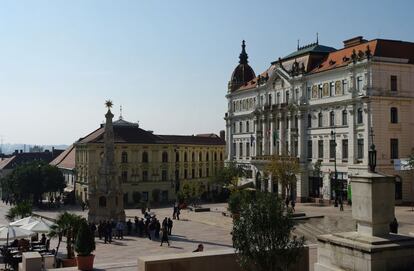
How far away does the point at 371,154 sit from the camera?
49.5ft

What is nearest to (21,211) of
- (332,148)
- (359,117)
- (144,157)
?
(359,117)

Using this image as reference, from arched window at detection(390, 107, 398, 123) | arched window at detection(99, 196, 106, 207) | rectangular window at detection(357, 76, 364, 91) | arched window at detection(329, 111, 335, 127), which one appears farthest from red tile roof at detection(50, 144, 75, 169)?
arched window at detection(390, 107, 398, 123)

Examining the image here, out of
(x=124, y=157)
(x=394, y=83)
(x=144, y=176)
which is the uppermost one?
(x=394, y=83)

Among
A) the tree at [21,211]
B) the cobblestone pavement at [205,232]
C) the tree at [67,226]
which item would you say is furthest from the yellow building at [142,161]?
the tree at [67,226]

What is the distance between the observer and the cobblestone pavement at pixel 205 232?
26750 mm

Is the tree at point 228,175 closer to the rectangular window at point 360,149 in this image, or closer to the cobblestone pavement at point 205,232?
the cobblestone pavement at point 205,232

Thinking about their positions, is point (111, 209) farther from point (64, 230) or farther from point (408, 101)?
point (408, 101)

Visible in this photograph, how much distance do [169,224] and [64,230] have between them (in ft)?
35.1

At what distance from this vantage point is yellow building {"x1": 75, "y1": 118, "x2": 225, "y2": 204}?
71.8m

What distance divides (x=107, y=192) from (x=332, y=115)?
25.1m

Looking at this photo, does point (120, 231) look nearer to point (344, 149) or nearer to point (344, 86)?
point (344, 149)

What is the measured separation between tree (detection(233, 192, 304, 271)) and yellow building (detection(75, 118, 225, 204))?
58.0 metres

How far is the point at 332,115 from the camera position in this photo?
53.3 m

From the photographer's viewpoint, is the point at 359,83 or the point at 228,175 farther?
the point at 228,175
